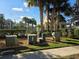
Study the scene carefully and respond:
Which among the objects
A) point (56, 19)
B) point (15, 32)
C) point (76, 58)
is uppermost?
point (56, 19)

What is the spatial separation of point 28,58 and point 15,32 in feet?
42.2

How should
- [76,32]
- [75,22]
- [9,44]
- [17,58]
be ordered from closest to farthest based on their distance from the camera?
[17,58], [9,44], [76,32], [75,22]

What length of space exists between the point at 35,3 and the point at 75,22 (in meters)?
12.2

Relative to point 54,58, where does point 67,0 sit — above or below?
above

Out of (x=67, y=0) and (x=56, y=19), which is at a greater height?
(x=67, y=0)

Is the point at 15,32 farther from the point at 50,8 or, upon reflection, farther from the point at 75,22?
the point at 75,22

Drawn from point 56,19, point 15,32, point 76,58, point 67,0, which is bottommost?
point 76,58

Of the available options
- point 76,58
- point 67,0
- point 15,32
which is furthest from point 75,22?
point 76,58

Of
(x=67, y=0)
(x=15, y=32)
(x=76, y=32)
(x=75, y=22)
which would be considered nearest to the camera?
(x=15, y=32)

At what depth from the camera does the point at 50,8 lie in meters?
30.7

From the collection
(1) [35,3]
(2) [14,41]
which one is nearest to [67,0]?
(1) [35,3]

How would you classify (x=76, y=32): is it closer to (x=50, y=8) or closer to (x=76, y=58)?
(x=50, y=8)

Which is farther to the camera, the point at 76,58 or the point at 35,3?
the point at 35,3

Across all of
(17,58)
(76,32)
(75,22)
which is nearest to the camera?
(17,58)
